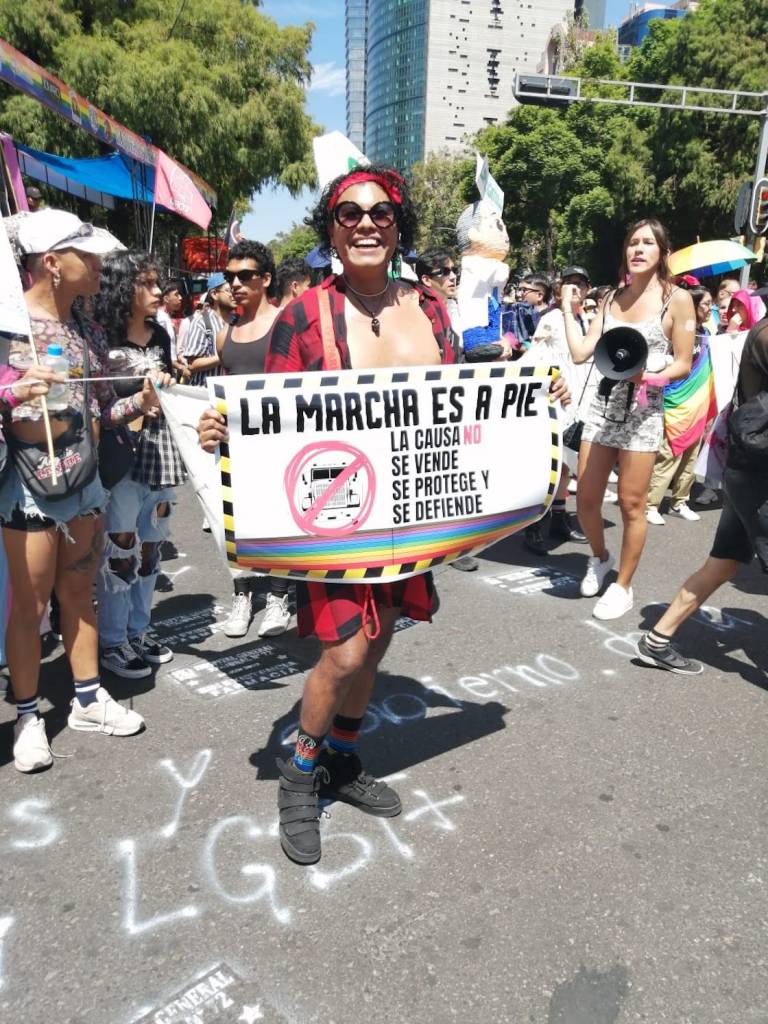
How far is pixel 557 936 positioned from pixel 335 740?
0.95 m

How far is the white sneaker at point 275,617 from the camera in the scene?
4.20 meters

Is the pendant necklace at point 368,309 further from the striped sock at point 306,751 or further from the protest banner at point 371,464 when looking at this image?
the striped sock at point 306,751

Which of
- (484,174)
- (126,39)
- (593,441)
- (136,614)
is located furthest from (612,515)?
(126,39)

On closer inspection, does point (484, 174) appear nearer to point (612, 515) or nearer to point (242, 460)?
point (612, 515)

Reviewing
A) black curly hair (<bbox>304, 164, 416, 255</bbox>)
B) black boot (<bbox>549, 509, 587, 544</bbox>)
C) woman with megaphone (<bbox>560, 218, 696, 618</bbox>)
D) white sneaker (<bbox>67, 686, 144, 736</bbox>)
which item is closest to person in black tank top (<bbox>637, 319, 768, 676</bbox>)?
woman with megaphone (<bbox>560, 218, 696, 618</bbox>)

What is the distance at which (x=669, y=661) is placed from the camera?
3.82 m

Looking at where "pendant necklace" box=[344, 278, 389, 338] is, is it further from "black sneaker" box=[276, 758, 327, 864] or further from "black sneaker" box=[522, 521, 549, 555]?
"black sneaker" box=[522, 521, 549, 555]

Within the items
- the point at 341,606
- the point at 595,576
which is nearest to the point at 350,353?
the point at 341,606

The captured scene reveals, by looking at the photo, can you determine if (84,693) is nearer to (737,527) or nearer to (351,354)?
(351,354)

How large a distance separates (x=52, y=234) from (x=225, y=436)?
3.43ft

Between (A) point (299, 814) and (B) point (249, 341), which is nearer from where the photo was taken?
(A) point (299, 814)

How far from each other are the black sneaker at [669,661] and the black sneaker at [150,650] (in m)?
2.30

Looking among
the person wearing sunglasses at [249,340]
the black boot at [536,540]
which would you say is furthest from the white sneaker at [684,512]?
the person wearing sunglasses at [249,340]

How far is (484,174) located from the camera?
5.16 metres
